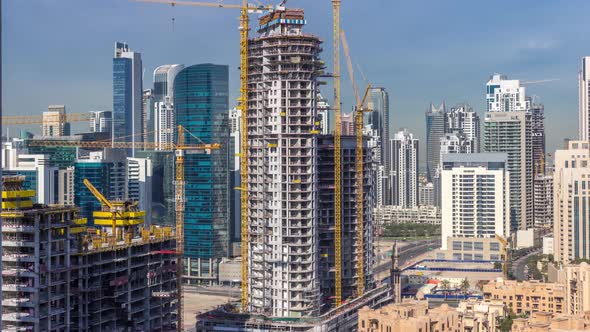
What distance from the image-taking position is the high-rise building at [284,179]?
11.2m

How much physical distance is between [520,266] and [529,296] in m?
7.26

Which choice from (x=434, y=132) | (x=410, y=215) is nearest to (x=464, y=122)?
(x=434, y=132)

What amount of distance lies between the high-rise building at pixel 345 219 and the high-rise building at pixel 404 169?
2187cm

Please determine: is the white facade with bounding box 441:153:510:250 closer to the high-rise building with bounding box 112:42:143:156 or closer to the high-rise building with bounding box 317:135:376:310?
the high-rise building with bounding box 317:135:376:310

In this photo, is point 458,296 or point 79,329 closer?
point 79,329

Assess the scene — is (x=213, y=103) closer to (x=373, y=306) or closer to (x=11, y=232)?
(x=373, y=306)

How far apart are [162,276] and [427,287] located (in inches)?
352

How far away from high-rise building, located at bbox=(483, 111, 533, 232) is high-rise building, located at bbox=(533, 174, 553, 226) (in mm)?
460

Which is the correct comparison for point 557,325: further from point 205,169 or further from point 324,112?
point 205,169

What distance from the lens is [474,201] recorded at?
21.6m

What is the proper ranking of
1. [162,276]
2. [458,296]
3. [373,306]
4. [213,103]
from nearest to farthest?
[162,276] → [373,306] → [458,296] → [213,103]

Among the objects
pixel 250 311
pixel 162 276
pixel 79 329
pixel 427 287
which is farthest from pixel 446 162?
pixel 79 329

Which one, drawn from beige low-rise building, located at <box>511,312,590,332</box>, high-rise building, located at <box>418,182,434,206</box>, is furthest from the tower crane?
high-rise building, located at <box>418,182,434,206</box>

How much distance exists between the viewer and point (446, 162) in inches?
889
